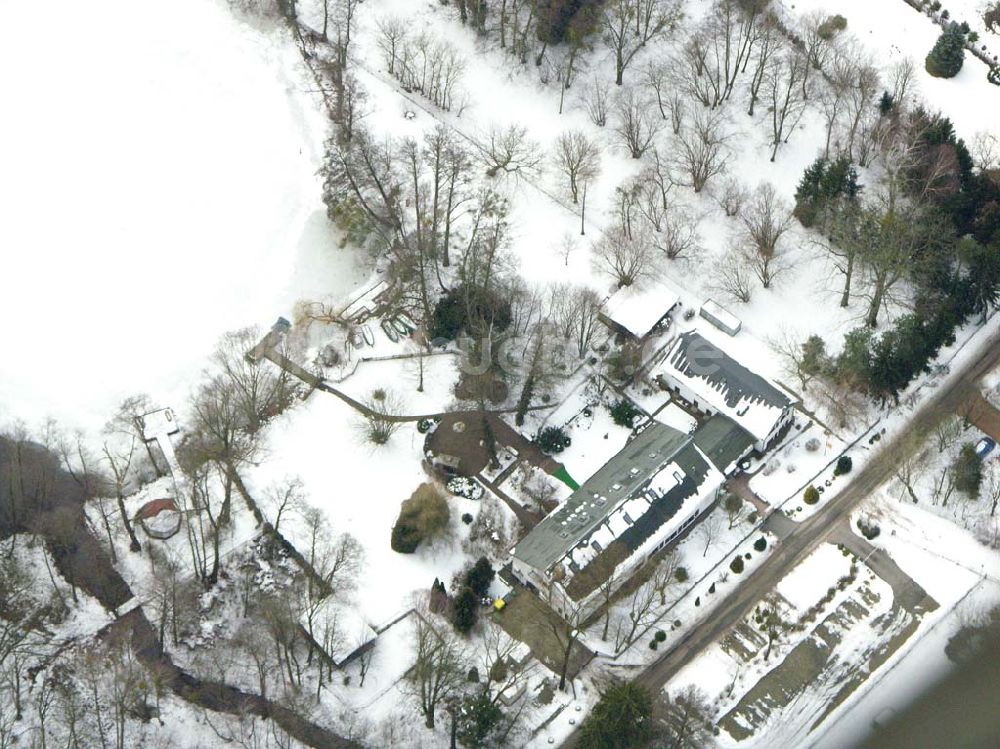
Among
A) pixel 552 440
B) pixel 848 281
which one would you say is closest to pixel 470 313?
pixel 552 440

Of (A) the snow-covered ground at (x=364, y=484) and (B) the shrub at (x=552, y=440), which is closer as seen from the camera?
(A) the snow-covered ground at (x=364, y=484)

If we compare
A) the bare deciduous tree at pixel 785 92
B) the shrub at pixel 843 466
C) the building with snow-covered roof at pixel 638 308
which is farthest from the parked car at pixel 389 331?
the shrub at pixel 843 466

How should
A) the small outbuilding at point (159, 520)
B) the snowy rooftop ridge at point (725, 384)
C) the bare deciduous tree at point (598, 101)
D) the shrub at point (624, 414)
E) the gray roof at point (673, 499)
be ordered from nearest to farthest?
1. the gray roof at point (673, 499)
2. the small outbuilding at point (159, 520)
3. the snowy rooftop ridge at point (725, 384)
4. the shrub at point (624, 414)
5. the bare deciduous tree at point (598, 101)

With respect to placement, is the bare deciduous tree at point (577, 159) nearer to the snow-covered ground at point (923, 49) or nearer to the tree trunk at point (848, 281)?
the tree trunk at point (848, 281)

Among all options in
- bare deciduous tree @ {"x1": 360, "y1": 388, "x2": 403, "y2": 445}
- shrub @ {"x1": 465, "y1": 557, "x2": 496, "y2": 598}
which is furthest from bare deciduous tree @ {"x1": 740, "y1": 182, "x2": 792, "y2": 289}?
shrub @ {"x1": 465, "y1": 557, "x2": 496, "y2": 598}

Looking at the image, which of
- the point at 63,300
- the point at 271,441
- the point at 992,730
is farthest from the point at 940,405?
the point at 63,300
